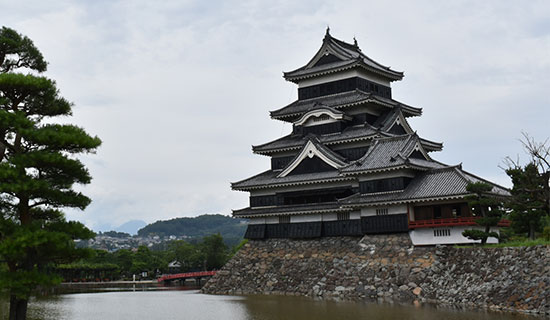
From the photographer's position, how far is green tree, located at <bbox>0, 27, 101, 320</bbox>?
17875mm

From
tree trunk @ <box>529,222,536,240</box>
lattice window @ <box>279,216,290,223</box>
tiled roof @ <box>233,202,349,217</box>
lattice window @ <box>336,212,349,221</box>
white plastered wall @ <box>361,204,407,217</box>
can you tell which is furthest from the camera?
lattice window @ <box>279,216,290,223</box>

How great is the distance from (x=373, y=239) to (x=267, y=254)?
25.8 feet

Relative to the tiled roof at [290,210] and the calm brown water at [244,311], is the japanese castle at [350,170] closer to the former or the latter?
the tiled roof at [290,210]

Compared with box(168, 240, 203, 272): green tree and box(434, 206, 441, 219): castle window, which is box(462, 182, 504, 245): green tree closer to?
box(434, 206, 441, 219): castle window

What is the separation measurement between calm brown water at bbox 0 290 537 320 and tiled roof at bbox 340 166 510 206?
7075mm

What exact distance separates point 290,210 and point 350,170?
19.0 ft

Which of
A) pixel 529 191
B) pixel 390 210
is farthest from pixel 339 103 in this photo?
pixel 529 191

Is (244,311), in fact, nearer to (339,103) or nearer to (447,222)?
(447,222)

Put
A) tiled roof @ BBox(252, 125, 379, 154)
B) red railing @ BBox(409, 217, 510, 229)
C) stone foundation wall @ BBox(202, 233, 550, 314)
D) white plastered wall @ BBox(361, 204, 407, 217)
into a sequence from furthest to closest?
tiled roof @ BBox(252, 125, 379, 154) → white plastered wall @ BBox(361, 204, 407, 217) → red railing @ BBox(409, 217, 510, 229) → stone foundation wall @ BBox(202, 233, 550, 314)

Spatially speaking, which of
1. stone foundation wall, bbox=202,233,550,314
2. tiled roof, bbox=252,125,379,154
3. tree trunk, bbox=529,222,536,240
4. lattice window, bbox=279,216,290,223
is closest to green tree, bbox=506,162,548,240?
tree trunk, bbox=529,222,536,240

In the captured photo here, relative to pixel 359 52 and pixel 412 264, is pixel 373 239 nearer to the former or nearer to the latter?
pixel 412 264

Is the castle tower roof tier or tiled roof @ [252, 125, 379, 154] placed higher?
the castle tower roof tier

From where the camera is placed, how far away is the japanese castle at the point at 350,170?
32625 millimetres

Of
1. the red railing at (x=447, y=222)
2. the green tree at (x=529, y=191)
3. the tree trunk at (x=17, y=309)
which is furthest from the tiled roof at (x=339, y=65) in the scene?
the tree trunk at (x=17, y=309)
